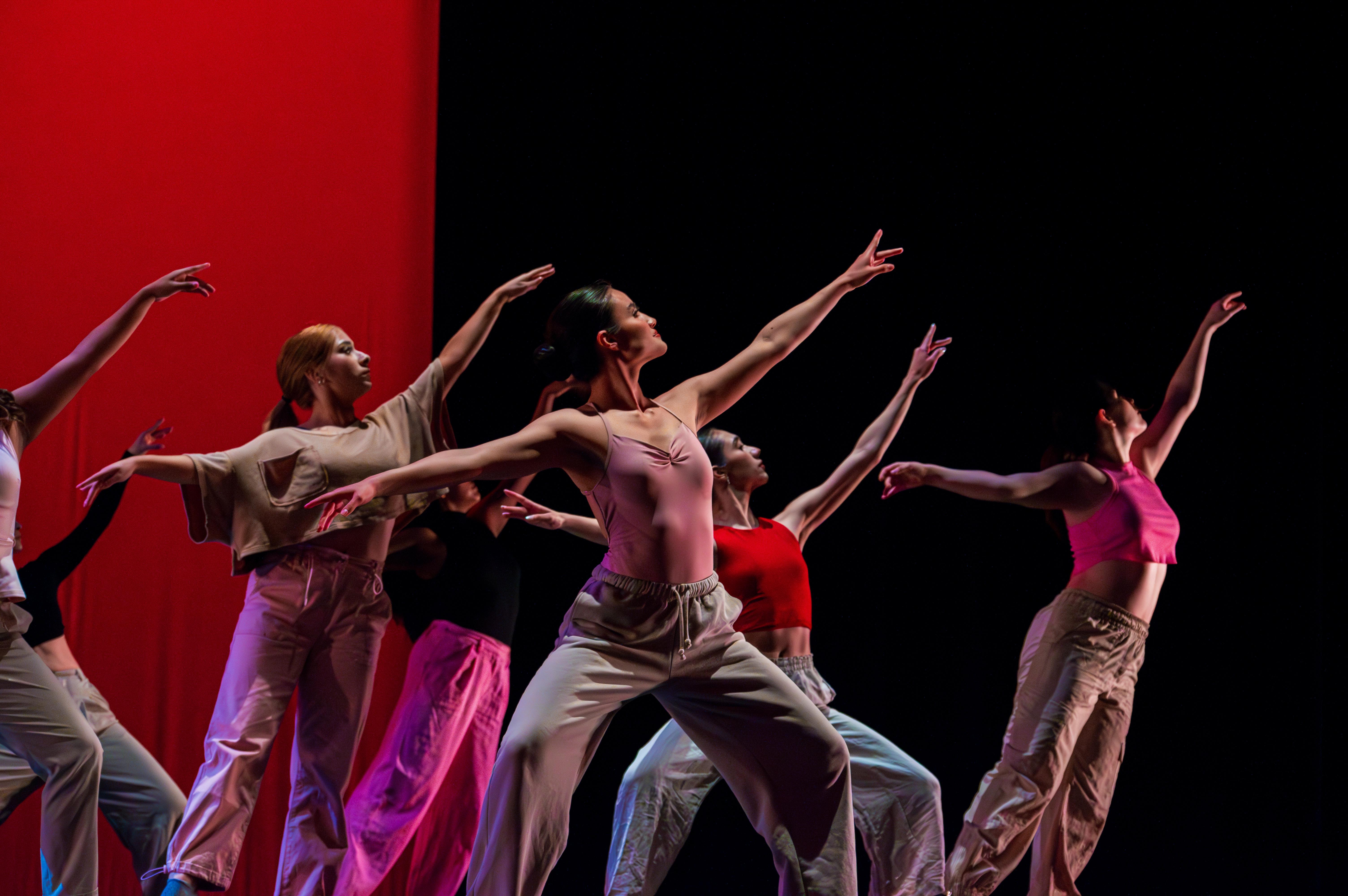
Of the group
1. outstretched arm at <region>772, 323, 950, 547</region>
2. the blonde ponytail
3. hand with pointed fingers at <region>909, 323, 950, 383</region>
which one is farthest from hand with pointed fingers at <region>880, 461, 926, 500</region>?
the blonde ponytail

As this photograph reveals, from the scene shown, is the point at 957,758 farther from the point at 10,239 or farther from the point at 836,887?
the point at 10,239

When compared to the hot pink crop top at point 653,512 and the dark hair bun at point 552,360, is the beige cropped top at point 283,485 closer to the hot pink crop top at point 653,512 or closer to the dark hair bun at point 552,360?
the dark hair bun at point 552,360

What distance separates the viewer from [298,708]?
120 inches

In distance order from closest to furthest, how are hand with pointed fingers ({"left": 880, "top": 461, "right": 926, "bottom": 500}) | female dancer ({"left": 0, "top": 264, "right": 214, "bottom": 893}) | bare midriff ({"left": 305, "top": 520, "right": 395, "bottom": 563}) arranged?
1. female dancer ({"left": 0, "top": 264, "right": 214, "bottom": 893})
2. bare midriff ({"left": 305, "top": 520, "right": 395, "bottom": 563})
3. hand with pointed fingers ({"left": 880, "top": 461, "right": 926, "bottom": 500})

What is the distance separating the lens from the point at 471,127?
4629mm

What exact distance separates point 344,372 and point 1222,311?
317 centimetres

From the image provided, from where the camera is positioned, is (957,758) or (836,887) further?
(957,758)

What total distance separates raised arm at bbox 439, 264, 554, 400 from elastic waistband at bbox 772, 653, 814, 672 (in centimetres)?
131

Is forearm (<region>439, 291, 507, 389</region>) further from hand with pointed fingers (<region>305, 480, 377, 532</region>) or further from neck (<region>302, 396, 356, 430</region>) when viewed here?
hand with pointed fingers (<region>305, 480, 377, 532</region>)

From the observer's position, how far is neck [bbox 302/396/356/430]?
130 inches

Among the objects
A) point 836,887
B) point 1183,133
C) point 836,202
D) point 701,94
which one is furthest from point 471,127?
point 836,887

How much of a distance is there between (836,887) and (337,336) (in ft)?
6.94

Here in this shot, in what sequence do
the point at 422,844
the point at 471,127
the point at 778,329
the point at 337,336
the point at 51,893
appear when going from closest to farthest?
the point at 778,329 → the point at 51,893 → the point at 337,336 → the point at 422,844 → the point at 471,127

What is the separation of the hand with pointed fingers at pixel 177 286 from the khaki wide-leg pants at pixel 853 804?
1.89 meters
